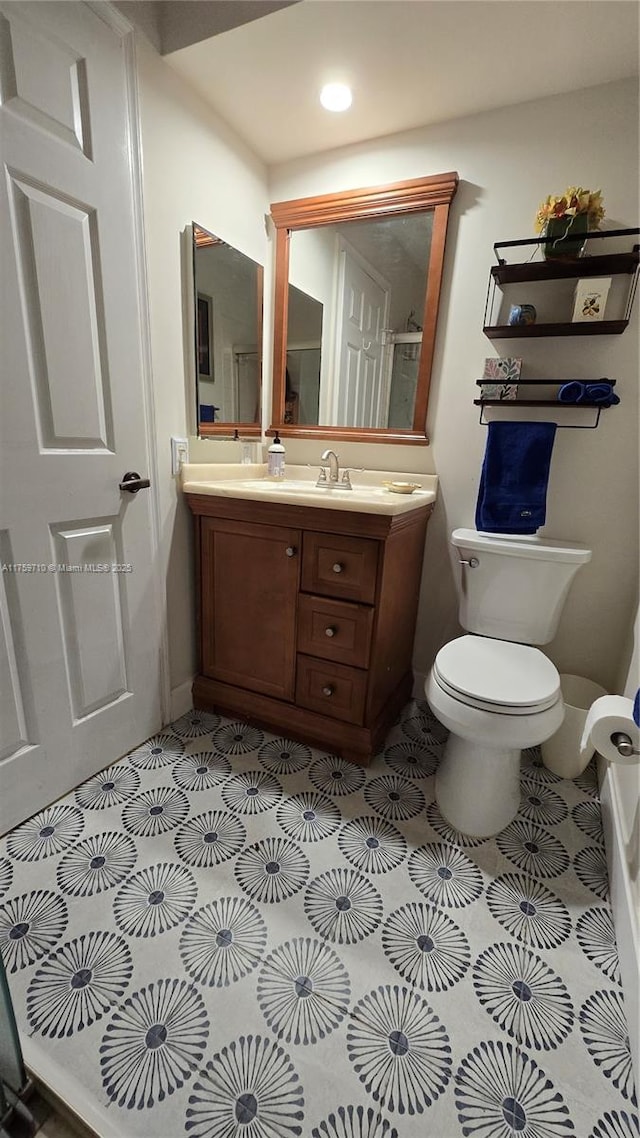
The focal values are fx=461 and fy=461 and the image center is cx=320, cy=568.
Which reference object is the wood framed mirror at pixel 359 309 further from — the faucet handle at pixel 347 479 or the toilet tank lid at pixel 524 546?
the toilet tank lid at pixel 524 546

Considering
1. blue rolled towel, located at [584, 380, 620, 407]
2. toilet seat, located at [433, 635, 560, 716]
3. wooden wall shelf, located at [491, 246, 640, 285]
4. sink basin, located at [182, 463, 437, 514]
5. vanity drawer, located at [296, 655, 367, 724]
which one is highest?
wooden wall shelf, located at [491, 246, 640, 285]

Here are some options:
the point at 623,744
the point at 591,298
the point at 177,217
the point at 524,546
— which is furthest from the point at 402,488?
the point at 177,217

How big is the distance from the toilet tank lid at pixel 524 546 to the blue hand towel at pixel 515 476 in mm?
35

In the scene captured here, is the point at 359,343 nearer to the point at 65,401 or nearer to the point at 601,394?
the point at 601,394

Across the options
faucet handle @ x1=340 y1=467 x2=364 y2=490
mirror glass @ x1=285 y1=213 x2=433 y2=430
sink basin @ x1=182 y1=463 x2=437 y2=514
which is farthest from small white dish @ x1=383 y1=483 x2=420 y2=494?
mirror glass @ x1=285 y1=213 x2=433 y2=430

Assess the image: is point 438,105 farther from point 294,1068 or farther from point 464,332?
point 294,1068

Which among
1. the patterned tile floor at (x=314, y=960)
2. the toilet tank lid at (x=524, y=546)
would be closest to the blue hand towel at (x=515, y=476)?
the toilet tank lid at (x=524, y=546)

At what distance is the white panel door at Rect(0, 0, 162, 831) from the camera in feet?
3.46

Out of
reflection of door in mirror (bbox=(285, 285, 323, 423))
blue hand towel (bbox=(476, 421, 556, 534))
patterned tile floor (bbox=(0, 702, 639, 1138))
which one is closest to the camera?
patterned tile floor (bbox=(0, 702, 639, 1138))

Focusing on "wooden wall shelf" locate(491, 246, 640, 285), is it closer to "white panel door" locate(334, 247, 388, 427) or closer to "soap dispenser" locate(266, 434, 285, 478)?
"white panel door" locate(334, 247, 388, 427)

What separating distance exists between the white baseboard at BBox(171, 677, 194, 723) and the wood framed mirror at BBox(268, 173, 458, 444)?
3.72ft

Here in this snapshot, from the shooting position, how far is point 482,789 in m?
1.32

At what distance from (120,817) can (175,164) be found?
197cm

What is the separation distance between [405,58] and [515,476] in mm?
1225
